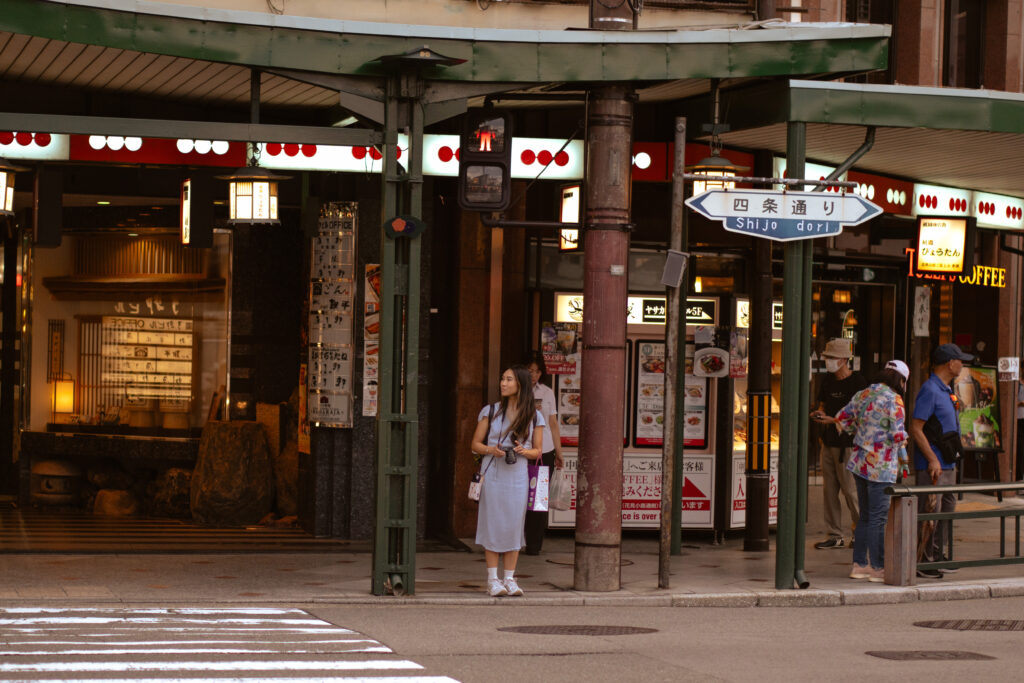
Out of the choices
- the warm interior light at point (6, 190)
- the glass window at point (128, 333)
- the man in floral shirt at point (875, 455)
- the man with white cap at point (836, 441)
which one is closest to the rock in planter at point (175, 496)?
the glass window at point (128, 333)

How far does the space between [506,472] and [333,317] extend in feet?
13.6

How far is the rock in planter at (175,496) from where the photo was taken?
17.7m

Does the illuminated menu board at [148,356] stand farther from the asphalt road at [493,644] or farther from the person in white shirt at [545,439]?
the asphalt road at [493,644]

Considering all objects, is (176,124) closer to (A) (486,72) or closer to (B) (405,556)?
(A) (486,72)

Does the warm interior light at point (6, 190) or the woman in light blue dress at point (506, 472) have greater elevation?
the warm interior light at point (6, 190)

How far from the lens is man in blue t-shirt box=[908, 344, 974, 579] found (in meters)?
13.7

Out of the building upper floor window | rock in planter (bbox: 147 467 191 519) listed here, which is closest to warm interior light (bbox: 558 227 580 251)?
rock in planter (bbox: 147 467 191 519)

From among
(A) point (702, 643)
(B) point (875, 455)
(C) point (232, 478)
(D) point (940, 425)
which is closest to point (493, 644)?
(A) point (702, 643)

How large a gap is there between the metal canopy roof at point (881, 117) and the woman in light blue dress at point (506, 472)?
123 inches

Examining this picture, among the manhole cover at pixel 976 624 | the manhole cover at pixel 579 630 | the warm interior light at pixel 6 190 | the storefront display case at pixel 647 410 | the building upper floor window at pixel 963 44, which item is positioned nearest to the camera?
the manhole cover at pixel 579 630

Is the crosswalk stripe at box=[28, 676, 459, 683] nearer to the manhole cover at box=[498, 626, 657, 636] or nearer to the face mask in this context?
the manhole cover at box=[498, 626, 657, 636]

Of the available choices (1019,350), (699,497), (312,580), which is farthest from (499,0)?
(1019,350)

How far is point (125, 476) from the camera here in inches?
728

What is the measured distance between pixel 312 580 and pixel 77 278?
25.0ft
